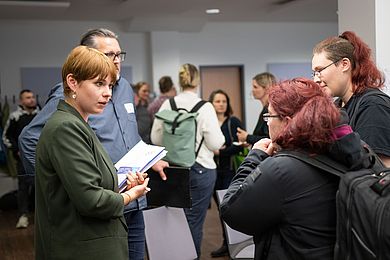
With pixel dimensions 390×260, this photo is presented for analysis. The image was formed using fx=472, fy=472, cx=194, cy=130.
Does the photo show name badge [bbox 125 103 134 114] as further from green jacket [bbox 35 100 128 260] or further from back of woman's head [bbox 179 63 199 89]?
back of woman's head [bbox 179 63 199 89]

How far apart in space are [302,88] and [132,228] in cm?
108

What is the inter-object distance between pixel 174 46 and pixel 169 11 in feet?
3.40

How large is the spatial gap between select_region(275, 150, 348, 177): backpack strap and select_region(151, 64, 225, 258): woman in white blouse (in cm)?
202

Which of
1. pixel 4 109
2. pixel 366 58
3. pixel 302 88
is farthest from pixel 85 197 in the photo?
pixel 4 109

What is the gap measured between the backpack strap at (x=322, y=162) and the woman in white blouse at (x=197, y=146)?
2023mm

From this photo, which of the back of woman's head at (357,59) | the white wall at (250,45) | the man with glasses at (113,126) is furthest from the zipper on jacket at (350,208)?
the white wall at (250,45)

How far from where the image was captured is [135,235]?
6.96 feet

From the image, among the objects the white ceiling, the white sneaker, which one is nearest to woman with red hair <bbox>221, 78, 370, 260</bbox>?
the white sneaker

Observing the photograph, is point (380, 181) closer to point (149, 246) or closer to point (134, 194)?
point (134, 194)

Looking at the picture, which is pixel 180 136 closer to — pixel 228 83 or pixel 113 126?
pixel 113 126

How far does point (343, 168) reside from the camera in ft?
4.35

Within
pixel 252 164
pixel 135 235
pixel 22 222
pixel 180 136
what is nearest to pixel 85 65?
pixel 252 164

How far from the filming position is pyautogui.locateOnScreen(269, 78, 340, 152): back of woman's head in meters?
1.30

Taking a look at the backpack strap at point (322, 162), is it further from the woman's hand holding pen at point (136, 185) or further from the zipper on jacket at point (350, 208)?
the woman's hand holding pen at point (136, 185)
